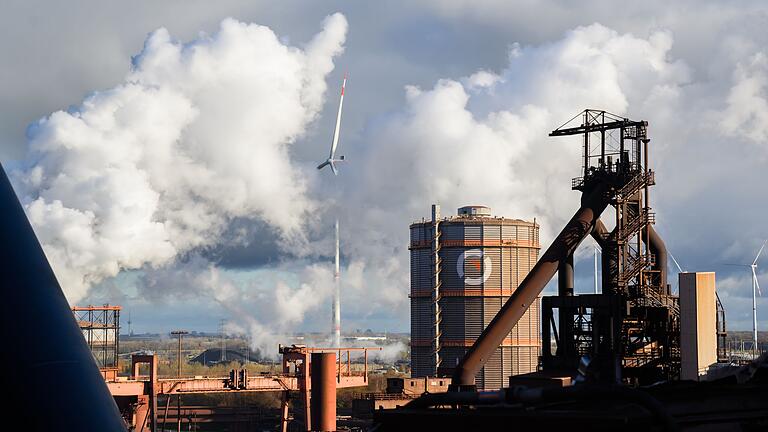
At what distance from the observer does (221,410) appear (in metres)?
104

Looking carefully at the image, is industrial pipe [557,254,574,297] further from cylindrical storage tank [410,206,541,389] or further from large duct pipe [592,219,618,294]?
cylindrical storage tank [410,206,541,389]

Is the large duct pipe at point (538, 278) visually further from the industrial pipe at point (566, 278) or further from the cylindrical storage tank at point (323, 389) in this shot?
the cylindrical storage tank at point (323, 389)

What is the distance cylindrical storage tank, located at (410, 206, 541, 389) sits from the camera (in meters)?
73.6

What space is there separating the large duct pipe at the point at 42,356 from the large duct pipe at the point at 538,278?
4152 cm

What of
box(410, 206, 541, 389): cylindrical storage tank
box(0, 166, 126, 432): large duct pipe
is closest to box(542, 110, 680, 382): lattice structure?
box(410, 206, 541, 389): cylindrical storage tank

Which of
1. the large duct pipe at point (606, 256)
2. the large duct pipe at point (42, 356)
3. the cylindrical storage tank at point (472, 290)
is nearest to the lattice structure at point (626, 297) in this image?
the large duct pipe at point (606, 256)

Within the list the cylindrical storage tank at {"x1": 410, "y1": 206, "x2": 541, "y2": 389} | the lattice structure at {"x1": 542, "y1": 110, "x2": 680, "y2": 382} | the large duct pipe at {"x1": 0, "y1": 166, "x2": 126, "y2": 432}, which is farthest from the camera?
the cylindrical storage tank at {"x1": 410, "y1": 206, "x2": 541, "y2": 389}

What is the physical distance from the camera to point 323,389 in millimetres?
55375

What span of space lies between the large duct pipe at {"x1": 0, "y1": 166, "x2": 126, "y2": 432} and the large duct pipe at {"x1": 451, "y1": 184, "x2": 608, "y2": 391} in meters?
41.5

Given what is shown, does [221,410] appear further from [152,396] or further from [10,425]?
[10,425]

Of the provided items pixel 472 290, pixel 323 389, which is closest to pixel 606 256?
pixel 323 389

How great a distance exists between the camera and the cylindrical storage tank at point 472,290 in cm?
7356

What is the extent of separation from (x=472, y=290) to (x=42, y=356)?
6914 cm

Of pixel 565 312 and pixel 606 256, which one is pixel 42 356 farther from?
pixel 606 256
